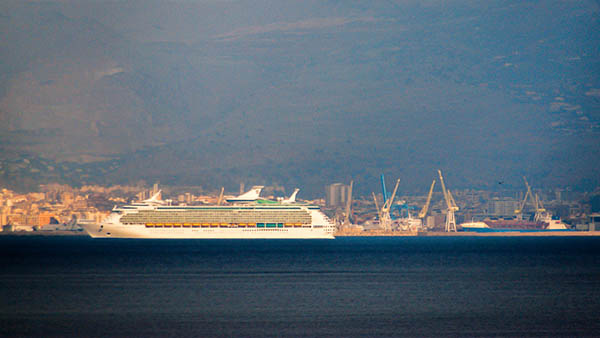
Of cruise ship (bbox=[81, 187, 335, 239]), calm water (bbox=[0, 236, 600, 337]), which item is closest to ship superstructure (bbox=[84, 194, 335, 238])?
cruise ship (bbox=[81, 187, 335, 239])

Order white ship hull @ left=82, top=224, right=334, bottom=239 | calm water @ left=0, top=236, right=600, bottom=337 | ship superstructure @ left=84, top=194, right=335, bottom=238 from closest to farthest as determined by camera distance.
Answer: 1. calm water @ left=0, top=236, right=600, bottom=337
2. white ship hull @ left=82, top=224, right=334, bottom=239
3. ship superstructure @ left=84, top=194, right=335, bottom=238

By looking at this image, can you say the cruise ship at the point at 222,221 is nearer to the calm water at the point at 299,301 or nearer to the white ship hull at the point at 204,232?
the white ship hull at the point at 204,232

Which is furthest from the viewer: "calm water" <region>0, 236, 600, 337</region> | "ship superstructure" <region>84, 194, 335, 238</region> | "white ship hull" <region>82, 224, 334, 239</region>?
"ship superstructure" <region>84, 194, 335, 238</region>

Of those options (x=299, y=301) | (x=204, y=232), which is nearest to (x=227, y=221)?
(x=204, y=232)

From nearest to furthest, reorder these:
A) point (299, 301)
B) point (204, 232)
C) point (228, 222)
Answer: point (299, 301), point (228, 222), point (204, 232)

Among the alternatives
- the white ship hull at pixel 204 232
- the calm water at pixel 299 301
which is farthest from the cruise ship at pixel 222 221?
the calm water at pixel 299 301

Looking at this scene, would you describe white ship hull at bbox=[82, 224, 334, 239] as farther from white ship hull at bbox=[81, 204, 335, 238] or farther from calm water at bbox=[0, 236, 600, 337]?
calm water at bbox=[0, 236, 600, 337]

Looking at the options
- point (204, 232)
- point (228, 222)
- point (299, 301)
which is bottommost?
point (299, 301)

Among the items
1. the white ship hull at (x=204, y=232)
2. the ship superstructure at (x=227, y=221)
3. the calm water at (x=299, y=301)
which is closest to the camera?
the calm water at (x=299, y=301)

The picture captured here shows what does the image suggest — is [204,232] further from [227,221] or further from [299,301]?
[299,301]
